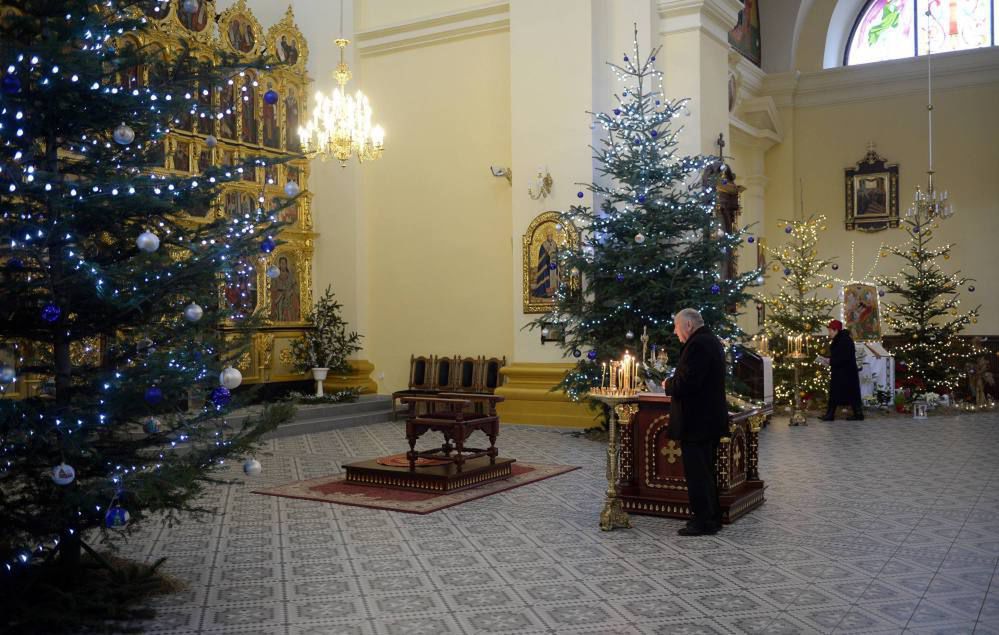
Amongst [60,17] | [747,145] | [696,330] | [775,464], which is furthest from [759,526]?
[747,145]

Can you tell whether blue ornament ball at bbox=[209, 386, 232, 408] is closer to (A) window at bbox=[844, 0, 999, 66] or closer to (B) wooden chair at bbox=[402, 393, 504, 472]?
(B) wooden chair at bbox=[402, 393, 504, 472]

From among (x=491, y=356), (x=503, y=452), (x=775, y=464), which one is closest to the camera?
(x=775, y=464)

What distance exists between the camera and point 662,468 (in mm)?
8039

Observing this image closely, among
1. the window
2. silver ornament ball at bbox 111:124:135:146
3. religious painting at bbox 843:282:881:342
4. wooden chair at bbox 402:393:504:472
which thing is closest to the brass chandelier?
wooden chair at bbox 402:393:504:472

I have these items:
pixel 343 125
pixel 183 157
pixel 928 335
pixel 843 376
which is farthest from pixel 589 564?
pixel 928 335

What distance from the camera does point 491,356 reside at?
623 inches

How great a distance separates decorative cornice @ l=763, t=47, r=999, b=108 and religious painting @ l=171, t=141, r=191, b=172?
13.6 meters

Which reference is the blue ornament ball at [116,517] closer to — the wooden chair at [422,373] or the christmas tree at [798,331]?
the wooden chair at [422,373]

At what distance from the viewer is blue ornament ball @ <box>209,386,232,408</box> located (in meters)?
5.48

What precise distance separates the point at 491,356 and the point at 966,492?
8445 mm

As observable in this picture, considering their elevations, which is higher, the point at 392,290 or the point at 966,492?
the point at 392,290

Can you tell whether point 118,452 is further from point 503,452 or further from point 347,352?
point 347,352

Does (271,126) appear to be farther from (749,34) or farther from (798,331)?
(749,34)

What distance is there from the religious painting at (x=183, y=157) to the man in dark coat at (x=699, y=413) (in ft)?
32.0
